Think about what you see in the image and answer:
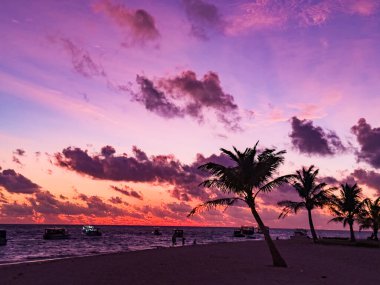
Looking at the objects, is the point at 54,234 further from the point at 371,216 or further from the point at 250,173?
the point at 250,173

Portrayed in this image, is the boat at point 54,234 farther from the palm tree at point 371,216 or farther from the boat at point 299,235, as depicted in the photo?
the palm tree at point 371,216

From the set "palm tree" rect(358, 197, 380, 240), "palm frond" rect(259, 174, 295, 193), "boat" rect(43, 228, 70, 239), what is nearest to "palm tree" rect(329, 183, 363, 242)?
"palm tree" rect(358, 197, 380, 240)

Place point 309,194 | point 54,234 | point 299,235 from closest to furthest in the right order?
point 309,194 < point 299,235 < point 54,234

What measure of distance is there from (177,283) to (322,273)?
34.7ft

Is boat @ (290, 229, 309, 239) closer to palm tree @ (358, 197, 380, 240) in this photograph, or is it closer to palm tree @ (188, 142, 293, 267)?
palm tree @ (358, 197, 380, 240)

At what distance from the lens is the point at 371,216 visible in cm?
6938

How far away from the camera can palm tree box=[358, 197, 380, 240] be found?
6812 centimetres

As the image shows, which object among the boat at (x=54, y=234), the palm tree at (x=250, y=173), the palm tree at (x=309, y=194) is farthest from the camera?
the boat at (x=54, y=234)

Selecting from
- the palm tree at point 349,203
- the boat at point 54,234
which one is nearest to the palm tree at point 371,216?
the palm tree at point 349,203

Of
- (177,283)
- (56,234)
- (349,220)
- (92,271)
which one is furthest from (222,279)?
(56,234)

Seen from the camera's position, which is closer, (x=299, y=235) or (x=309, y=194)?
(x=309, y=194)

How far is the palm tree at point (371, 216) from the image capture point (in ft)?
224

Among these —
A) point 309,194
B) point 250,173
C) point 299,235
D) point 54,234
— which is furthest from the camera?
point 54,234

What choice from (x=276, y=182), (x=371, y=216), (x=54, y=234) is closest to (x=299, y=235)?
(x=371, y=216)
